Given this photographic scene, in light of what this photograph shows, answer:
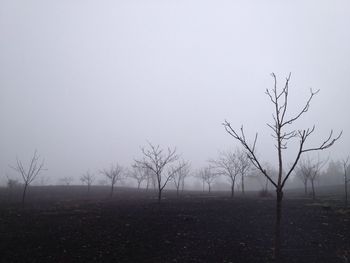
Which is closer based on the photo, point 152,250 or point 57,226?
point 152,250

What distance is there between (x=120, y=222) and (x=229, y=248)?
7801 millimetres

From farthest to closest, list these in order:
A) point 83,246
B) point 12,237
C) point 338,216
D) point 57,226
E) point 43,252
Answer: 1. point 338,216
2. point 57,226
3. point 12,237
4. point 83,246
5. point 43,252

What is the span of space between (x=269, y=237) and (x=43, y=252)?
10414 millimetres

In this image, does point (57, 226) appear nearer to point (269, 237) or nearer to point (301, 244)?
point (269, 237)

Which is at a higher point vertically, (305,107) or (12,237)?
(305,107)

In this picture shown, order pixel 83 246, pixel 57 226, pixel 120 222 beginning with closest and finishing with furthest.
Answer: pixel 83 246 < pixel 57 226 < pixel 120 222

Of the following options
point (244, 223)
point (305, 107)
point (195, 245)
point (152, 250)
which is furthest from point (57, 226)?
point (305, 107)

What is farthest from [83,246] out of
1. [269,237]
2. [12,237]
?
[269,237]

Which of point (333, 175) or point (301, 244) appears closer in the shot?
point (301, 244)

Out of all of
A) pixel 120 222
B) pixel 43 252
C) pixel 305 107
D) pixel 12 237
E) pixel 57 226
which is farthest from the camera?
pixel 120 222

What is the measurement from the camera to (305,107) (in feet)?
30.1

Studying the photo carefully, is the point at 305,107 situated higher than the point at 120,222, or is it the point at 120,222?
the point at 305,107

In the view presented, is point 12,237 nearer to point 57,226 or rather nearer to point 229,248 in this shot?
point 57,226

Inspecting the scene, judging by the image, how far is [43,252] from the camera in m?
10.9
